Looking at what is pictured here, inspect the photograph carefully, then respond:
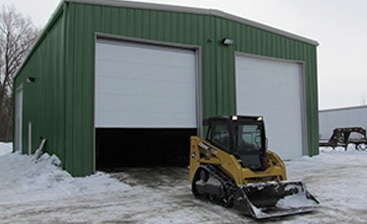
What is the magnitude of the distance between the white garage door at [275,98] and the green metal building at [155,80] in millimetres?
46

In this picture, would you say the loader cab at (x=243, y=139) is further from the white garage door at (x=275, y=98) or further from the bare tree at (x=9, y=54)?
the bare tree at (x=9, y=54)

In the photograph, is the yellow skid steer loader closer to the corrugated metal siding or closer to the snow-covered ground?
the snow-covered ground

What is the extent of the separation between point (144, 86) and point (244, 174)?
21.9ft

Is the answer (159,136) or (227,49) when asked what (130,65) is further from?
(159,136)

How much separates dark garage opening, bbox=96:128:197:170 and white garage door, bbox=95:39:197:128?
3159mm

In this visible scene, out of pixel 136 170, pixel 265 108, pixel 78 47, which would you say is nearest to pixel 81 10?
pixel 78 47

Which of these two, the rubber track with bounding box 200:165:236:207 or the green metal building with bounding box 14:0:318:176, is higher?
the green metal building with bounding box 14:0:318:176

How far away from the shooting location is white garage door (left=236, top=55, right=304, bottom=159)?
1533cm

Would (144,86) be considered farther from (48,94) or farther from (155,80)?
(48,94)

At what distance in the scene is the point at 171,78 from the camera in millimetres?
13266

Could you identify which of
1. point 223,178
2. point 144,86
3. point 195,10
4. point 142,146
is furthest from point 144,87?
point 142,146

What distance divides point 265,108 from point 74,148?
27.8ft

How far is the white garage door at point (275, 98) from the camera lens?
50.3 ft

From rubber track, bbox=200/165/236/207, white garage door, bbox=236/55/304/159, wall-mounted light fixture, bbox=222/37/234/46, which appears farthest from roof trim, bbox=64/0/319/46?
rubber track, bbox=200/165/236/207
